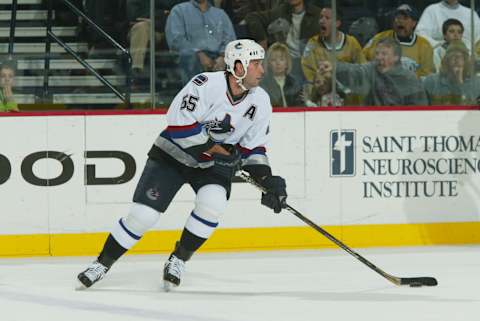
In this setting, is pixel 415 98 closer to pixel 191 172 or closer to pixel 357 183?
pixel 357 183

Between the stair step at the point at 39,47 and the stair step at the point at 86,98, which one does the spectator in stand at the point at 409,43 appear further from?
the stair step at the point at 39,47

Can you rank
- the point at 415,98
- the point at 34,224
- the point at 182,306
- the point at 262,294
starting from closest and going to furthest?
the point at 182,306, the point at 262,294, the point at 34,224, the point at 415,98

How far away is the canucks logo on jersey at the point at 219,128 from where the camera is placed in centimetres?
536

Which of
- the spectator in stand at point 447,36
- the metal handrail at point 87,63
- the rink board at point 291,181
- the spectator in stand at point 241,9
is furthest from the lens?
the spectator in stand at point 447,36

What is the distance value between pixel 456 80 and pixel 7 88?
251 centimetres

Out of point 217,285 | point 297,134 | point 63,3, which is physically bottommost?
point 217,285

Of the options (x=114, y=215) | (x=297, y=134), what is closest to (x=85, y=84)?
(x=114, y=215)

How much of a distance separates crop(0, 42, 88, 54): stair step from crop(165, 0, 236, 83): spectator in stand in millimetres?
469

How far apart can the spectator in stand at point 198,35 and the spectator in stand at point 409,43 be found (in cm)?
87

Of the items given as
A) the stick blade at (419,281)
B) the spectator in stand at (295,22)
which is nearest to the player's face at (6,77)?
the spectator in stand at (295,22)

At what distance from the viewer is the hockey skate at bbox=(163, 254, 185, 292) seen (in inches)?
212

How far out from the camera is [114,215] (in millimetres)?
6762

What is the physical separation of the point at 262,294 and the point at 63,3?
8.06ft

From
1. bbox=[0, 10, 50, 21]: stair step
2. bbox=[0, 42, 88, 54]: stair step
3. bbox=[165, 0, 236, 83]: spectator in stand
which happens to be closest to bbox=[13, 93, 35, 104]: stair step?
bbox=[0, 42, 88, 54]: stair step
